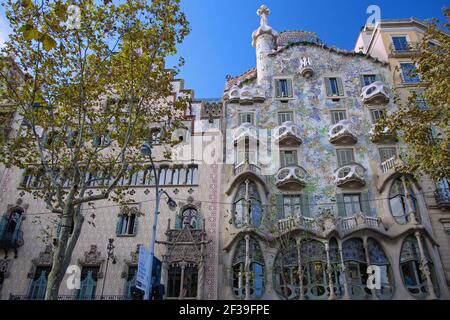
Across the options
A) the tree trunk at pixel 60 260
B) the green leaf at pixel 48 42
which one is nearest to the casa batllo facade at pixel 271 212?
the tree trunk at pixel 60 260

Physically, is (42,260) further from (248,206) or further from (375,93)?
(375,93)

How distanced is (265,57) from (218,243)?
54.2ft

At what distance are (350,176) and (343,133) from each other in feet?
11.4

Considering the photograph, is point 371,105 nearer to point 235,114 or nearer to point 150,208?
point 235,114

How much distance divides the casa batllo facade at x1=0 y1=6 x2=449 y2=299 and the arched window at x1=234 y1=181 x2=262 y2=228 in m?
0.09

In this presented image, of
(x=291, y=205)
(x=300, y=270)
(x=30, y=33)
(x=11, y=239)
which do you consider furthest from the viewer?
(x=291, y=205)

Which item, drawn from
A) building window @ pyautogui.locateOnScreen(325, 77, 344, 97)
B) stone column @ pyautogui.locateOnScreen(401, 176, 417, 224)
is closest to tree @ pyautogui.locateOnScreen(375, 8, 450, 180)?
stone column @ pyautogui.locateOnScreen(401, 176, 417, 224)

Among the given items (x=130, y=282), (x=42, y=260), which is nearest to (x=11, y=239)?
(x=42, y=260)

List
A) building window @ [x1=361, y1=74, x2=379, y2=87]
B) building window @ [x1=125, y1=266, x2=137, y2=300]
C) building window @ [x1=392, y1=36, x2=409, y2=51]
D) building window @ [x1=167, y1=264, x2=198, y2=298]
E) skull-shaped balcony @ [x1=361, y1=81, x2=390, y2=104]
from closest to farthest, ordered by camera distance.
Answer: building window @ [x1=167, y1=264, x2=198, y2=298] < building window @ [x1=125, y1=266, x2=137, y2=300] < skull-shaped balcony @ [x1=361, y1=81, x2=390, y2=104] < building window @ [x1=361, y1=74, x2=379, y2=87] < building window @ [x1=392, y1=36, x2=409, y2=51]

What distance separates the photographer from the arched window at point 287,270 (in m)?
19.9

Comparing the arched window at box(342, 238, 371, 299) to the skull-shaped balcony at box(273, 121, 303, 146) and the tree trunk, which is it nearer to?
the skull-shaped balcony at box(273, 121, 303, 146)

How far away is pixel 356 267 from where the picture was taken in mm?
20391

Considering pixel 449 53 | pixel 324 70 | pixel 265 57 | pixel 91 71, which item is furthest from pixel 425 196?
pixel 91 71

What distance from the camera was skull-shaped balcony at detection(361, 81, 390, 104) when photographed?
26.2m
